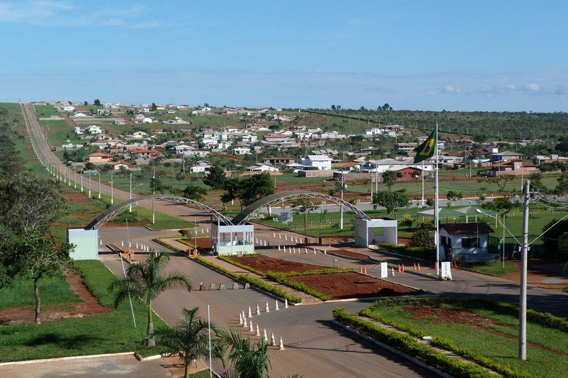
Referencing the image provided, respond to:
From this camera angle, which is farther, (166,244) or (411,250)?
(166,244)

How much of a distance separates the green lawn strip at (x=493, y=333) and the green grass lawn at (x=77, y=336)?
9.65 m

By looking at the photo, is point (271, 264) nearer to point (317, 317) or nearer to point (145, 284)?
point (317, 317)

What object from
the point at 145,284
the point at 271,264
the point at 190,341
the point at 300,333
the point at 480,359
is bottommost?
the point at 271,264

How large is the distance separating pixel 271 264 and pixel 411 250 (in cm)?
949

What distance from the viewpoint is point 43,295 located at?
38719 mm

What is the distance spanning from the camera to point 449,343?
84.9 feet

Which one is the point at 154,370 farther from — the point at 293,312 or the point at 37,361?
the point at 293,312

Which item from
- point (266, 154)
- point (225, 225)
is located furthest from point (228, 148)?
point (225, 225)

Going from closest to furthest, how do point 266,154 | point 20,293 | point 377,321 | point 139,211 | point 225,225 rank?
point 377,321 < point 20,293 < point 225,225 < point 139,211 < point 266,154

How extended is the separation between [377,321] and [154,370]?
963 centimetres

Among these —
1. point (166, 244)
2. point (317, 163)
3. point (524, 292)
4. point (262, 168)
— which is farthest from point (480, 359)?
point (317, 163)

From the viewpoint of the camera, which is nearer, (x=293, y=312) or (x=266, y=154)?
(x=293, y=312)

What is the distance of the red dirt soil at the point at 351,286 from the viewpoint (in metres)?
38.0

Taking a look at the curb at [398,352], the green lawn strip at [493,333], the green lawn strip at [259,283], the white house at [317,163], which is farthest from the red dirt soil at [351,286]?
the white house at [317,163]
